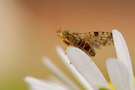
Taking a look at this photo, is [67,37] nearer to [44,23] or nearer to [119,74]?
[119,74]

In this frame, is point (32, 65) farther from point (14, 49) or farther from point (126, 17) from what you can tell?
point (126, 17)

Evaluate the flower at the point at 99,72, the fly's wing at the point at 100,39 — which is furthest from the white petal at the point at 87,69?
the fly's wing at the point at 100,39

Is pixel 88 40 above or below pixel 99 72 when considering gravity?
above

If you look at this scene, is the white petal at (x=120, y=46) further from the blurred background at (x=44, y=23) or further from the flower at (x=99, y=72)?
the blurred background at (x=44, y=23)

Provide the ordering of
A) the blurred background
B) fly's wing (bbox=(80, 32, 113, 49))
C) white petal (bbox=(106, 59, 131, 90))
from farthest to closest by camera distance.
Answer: the blurred background → fly's wing (bbox=(80, 32, 113, 49)) → white petal (bbox=(106, 59, 131, 90))

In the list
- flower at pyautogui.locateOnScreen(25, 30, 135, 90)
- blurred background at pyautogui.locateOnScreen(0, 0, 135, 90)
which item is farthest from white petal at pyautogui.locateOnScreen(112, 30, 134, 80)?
blurred background at pyautogui.locateOnScreen(0, 0, 135, 90)

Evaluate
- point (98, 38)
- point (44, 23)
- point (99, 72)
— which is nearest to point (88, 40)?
point (98, 38)

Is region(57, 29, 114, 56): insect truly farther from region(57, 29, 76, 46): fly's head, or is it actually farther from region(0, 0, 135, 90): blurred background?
region(0, 0, 135, 90): blurred background
